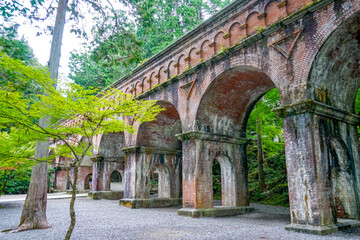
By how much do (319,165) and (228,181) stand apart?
4781 millimetres

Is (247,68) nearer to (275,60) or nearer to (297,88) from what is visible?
(275,60)

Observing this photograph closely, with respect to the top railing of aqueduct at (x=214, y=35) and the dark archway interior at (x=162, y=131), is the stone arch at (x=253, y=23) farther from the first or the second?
the dark archway interior at (x=162, y=131)

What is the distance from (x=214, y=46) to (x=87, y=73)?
72.8ft

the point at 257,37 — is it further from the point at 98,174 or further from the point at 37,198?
the point at 98,174

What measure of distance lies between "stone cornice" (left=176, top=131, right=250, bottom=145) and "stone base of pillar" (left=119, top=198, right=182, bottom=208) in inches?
180

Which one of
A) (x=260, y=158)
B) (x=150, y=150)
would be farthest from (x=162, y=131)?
(x=260, y=158)

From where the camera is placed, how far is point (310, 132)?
6.52 metres

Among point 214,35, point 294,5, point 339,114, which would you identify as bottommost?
point 339,114

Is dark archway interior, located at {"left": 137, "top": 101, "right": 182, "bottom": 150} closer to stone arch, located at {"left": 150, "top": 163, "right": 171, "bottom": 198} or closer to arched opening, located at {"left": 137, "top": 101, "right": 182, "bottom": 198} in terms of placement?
arched opening, located at {"left": 137, "top": 101, "right": 182, "bottom": 198}

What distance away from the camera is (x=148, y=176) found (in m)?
13.6

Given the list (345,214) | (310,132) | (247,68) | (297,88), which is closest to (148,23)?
(247,68)

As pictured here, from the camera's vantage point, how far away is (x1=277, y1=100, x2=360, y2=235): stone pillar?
622 cm

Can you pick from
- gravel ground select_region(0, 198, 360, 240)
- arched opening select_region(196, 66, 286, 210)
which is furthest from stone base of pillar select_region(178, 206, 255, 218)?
gravel ground select_region(0, 198, 360, 240)

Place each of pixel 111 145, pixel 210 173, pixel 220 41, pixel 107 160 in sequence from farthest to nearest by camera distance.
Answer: pixel 111 145
pixel 107 160
pixel 210 173
pixel 220 41
